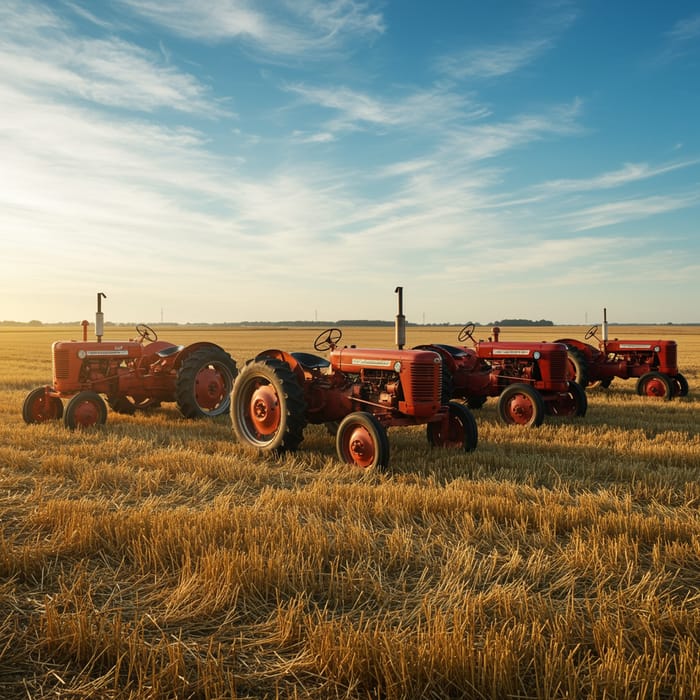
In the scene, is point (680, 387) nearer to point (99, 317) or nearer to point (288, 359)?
point (288, 359)

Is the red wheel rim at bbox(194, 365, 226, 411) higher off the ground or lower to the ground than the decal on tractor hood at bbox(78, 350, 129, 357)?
lower

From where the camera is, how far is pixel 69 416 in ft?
29.3

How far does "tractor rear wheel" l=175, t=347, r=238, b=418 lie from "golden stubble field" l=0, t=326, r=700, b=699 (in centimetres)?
277

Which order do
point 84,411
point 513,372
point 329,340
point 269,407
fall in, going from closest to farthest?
point 269,407, point 329,340, point 84,411, point 513,372

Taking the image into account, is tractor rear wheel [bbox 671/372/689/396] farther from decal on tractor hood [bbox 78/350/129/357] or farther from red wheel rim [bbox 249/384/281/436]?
decal on tractor hood [bbox 78/350/129/357]

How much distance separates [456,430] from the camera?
25.1 ft

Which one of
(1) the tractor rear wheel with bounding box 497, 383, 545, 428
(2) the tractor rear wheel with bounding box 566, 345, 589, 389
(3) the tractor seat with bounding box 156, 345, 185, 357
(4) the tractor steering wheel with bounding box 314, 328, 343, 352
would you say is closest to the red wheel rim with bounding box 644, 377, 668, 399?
(2) the tractor rear wheel with bounding box 566, 345, 589, 389

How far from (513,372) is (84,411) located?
6.76 metres

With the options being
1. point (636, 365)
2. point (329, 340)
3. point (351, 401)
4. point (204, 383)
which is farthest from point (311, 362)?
point (636, 365)

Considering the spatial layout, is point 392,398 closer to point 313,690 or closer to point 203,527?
point 203,527

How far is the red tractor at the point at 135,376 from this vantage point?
977cm

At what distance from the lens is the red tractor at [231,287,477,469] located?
6809 mm

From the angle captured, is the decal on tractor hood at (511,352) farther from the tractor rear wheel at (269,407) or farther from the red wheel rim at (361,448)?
the red wheel rim at (361,448)

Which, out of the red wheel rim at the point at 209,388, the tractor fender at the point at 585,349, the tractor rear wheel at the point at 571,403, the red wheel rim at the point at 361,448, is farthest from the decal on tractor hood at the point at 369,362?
the tractor fender at the point at 585,349
